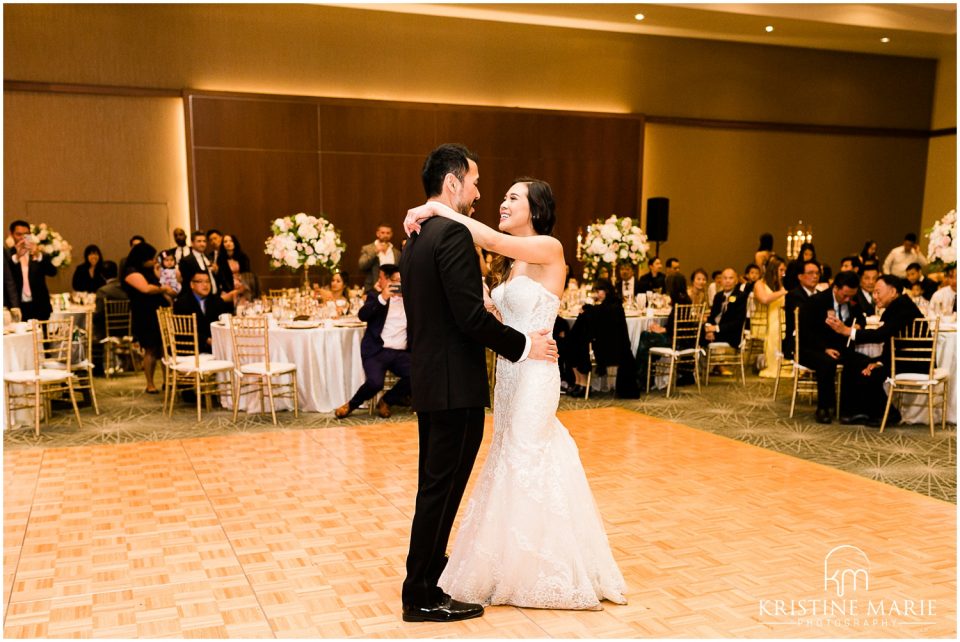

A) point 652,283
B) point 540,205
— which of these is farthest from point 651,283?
point 540,205

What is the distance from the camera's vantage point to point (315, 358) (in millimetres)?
7539

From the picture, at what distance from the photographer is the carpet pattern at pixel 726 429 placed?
5.65m

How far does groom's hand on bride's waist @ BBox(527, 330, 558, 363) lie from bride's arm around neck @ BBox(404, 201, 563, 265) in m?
0.27

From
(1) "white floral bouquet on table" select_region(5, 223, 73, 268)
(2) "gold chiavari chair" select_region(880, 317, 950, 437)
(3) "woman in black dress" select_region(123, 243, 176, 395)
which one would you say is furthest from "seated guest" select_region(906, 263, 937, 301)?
(1) "white floral bouquet on table" select_region(5, 223, 73, 268)

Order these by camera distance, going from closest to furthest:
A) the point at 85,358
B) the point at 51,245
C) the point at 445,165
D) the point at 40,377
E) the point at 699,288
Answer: the point at 445,165 → the point at 40,377 → the point at 85,358 → the point at 51,245 → the point at 699,288

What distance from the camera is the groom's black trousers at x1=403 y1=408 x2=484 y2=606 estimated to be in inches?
118

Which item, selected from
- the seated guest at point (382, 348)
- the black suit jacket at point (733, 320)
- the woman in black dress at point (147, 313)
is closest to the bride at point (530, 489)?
the seated guest at point (382, 348)

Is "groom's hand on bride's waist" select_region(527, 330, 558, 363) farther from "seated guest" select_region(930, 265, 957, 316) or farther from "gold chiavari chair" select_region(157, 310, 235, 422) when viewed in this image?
"seated guest" select_region(930, 265, 957, 316)

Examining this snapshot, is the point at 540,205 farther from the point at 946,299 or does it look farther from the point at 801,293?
the point at 946,299

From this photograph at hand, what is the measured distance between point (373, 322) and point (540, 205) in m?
4.25

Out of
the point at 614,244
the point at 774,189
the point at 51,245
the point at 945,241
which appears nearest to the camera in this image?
the point at 945,241

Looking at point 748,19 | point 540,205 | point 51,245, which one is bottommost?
point 51,245

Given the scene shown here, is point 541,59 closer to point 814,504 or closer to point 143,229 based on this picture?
point 143,229

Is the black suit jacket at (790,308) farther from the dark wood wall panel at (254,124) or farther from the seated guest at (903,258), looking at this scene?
the dark wood wall panel at (254,124)
